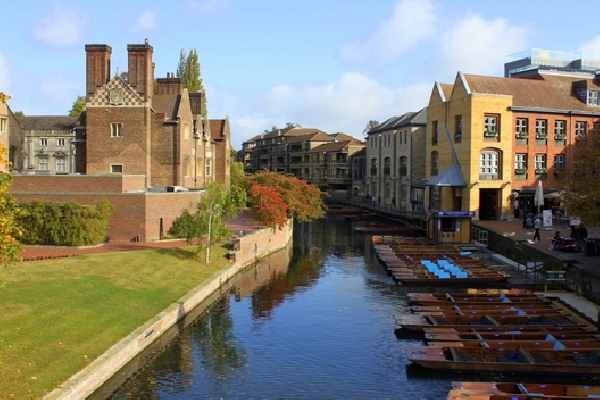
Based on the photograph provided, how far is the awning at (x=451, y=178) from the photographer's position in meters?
49.2

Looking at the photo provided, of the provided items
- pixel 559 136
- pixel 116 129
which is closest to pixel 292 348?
pixel 116 129

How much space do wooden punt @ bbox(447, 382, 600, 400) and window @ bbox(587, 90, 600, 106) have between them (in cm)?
4180

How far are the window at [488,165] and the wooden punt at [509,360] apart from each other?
30853 mm

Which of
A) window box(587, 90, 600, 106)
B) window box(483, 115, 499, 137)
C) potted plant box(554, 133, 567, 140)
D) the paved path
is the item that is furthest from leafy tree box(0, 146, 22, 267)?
window box(587, 90, 600, 106)

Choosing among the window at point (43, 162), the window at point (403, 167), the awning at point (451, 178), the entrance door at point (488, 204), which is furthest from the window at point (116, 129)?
the window at point (403, 167)

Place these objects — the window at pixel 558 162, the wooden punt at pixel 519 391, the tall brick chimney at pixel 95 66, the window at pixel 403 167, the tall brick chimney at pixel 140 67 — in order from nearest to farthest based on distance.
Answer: the wooden punt at pixel 519 391 < the tall brick chimney at pixel 140 67 < the tall brick chimney at pixel 95 66 < the window at pixel 558 162 < the window at pixel 403 167

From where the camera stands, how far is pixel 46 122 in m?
74.8

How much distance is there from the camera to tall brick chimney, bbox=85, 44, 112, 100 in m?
45.9

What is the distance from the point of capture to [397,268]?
35625 mm

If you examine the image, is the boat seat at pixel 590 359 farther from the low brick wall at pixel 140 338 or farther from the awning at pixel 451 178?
the awning at pixel 451 178

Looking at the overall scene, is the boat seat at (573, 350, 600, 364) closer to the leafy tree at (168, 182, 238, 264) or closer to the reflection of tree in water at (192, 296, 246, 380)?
the reflection of tree in water at (192, 296, 246, 380)

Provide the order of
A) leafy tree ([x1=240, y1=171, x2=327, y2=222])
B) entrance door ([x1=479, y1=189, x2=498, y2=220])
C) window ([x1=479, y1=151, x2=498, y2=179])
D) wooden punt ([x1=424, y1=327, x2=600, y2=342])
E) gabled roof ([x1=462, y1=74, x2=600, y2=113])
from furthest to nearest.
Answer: gabled roof ([x1=462, y1=74, x2=600, y2=113]) → entrance door ([x1=479, y1=189, x2=498, y2=220]) → window ([x1=479, y1=151, x2=498, y2=179]) → leafy tree ([x1=240, y1=171, x2=327, y2=222]) → wooden punt ([x1=424, y1=327, x2=600, y2=342])

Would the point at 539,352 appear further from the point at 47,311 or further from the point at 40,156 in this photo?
the point at 40,156

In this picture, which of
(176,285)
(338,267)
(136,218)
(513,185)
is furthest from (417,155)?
(176,285)
